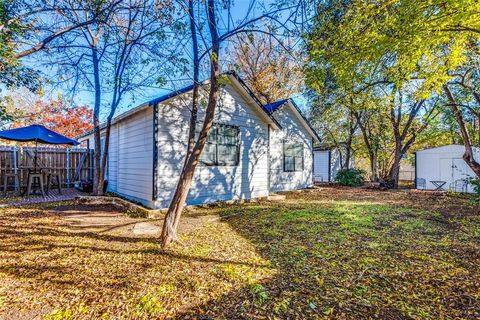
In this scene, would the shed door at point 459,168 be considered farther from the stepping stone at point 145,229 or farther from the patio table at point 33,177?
the patio table at point 33,177

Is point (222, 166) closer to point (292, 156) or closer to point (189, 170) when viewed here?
point (189, 170)

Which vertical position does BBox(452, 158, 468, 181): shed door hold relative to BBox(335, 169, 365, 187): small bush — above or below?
above

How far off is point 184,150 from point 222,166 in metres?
1.51

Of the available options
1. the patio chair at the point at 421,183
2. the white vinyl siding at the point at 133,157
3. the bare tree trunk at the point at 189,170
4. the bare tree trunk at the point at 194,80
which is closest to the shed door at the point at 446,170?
the patio chair at the point at 421,183

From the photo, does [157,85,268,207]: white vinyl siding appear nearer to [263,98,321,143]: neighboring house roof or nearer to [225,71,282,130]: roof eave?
[225,71,282,130]: roof eave

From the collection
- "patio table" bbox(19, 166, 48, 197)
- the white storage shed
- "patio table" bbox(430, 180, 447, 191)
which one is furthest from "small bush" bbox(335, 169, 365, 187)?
"patio table" bbox(19, 166, 48, 197)

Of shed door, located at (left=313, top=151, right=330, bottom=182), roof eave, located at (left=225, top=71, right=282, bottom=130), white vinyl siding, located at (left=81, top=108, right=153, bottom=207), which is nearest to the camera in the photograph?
white vinyl siding, located at (left=81, top=108, right=153, bottom=207)

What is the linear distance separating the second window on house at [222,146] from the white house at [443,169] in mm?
13079

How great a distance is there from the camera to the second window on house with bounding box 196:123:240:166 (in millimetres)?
8031

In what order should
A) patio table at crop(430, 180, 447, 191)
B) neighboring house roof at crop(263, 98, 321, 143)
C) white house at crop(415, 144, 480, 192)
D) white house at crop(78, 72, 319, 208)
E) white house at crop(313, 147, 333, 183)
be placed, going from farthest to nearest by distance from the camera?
white house at crop(313, 147, 333, 183)
patio table at crop(430, 180, 447, 191)
white house at crop(415, 144, 480, 192)
neighboring house roof at crop(263, 98, 321, 143)
white house at crop(78, 72, 319, 208)

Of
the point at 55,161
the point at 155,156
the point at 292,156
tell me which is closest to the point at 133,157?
the point at 155,156

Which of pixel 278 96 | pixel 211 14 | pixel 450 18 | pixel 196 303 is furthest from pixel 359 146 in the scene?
pixel 196 303

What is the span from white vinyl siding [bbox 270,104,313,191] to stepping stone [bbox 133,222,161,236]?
7.66 meters

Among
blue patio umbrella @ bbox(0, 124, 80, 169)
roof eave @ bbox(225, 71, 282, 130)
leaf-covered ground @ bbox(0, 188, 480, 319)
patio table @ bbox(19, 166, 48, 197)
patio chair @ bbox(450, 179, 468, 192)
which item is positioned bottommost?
leaf-covered ground @ bbox(0, 188, 480, 319)
